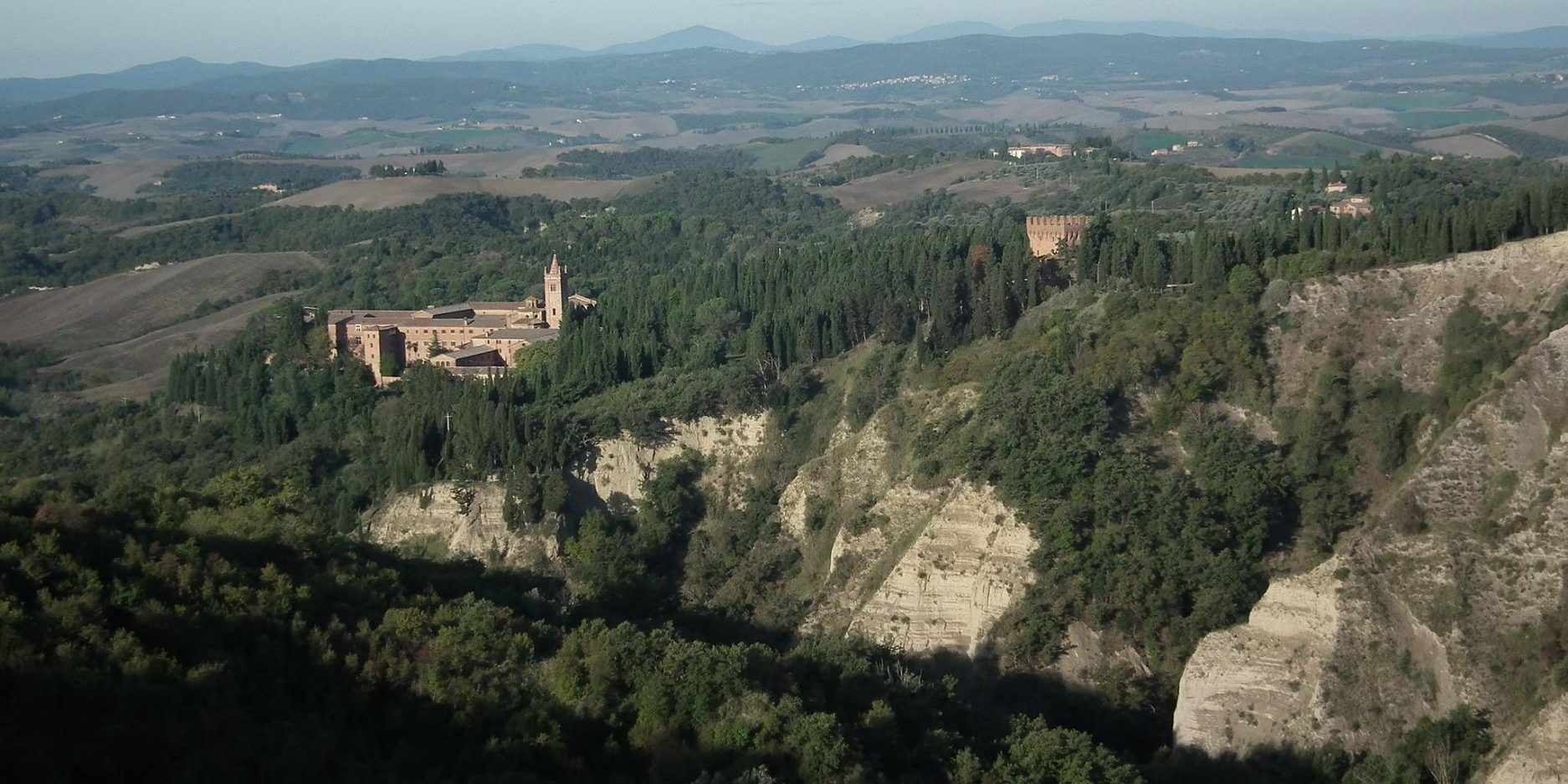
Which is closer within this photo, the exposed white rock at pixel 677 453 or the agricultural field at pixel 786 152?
the exposed white rock at pixel 677 453

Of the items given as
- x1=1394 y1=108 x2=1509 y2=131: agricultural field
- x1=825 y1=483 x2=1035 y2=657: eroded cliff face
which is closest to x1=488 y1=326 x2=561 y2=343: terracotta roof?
x1=825 y1=483 x2=1035 y2=657: eroded cliff face

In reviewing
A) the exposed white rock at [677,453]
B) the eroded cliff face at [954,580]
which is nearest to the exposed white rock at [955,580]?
the eroded cliff face at [954,580]

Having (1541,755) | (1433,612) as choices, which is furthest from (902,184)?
(1541,755)

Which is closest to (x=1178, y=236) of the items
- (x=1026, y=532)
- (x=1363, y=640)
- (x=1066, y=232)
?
(x=1066, y=232)

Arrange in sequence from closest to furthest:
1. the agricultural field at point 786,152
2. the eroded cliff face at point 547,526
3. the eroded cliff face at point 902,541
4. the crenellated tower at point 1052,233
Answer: the eroded cliff face at point 902,541 < the eroded cliff face at point 547,526 < the crenellated tower at point 1052,233 < the agricultural field at point 786,152

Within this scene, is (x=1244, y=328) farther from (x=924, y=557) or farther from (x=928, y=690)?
(x=928, y=690)

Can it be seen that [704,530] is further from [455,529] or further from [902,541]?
[902,541]

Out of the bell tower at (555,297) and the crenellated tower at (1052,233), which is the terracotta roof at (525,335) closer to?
the bell tower at (555,297)
